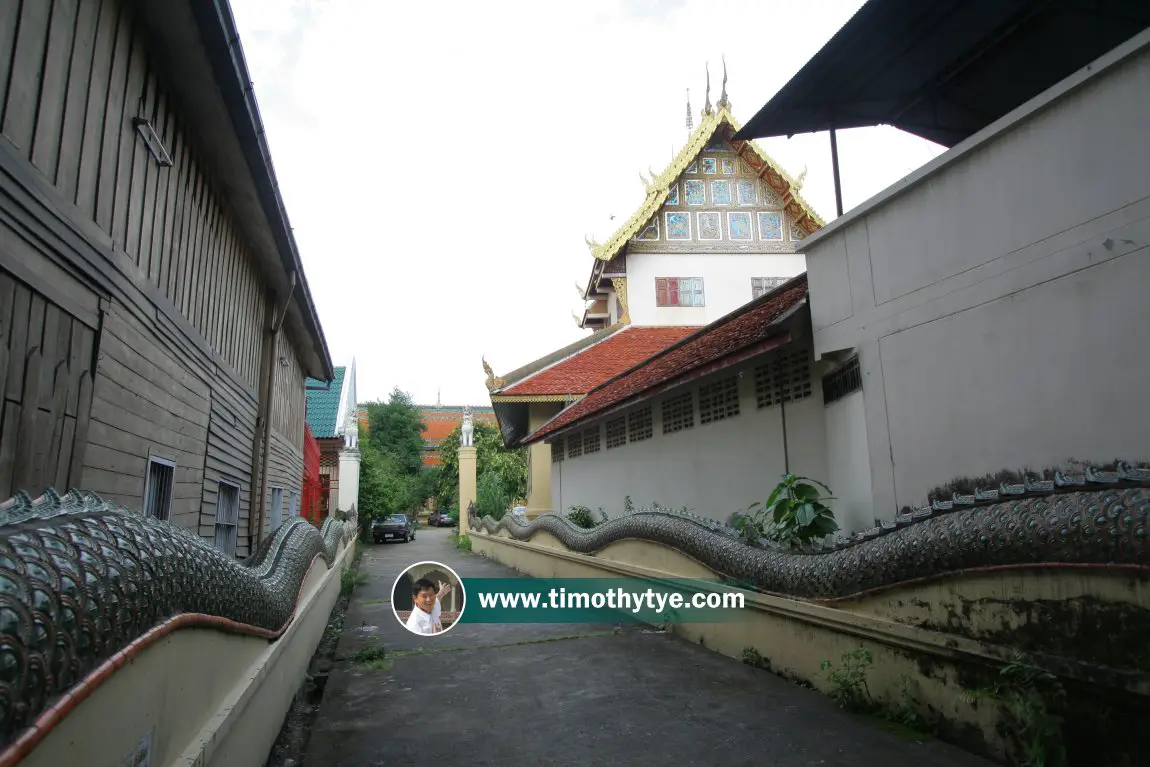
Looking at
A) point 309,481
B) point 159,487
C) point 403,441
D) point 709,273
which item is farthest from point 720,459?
point 403,441

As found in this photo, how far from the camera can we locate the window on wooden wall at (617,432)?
1146cm

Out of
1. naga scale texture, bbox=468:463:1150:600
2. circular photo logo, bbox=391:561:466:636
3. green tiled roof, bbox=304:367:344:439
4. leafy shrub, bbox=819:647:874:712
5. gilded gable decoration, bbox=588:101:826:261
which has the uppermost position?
gilded gable decoration, bbox=588:101:826:261

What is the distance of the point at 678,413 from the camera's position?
9523mm

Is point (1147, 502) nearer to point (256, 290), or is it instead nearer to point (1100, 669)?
point (1100, 669)

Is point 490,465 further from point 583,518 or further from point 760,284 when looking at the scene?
point 583,518

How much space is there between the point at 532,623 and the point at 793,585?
432 centimetres

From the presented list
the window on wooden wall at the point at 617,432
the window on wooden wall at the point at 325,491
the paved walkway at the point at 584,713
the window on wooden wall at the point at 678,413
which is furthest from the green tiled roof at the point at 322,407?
the paved walkway at the point at 584,713

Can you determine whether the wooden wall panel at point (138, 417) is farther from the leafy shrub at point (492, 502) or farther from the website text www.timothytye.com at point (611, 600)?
the leafy shrub at point (492, 502)

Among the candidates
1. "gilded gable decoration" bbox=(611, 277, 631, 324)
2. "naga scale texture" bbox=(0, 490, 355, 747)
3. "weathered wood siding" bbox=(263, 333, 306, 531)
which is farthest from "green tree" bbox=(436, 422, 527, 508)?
"naga scale texture" bbox=(0, 490, 355, 747)

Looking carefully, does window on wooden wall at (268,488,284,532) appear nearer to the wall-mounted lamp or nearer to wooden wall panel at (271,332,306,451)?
wooden wall panel at (271,332,306,451)

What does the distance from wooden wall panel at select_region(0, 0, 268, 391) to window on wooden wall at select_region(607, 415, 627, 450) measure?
6.64 meters

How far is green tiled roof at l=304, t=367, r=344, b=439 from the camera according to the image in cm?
1845

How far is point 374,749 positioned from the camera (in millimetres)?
4199

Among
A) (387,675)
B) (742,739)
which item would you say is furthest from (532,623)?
(742,739)
